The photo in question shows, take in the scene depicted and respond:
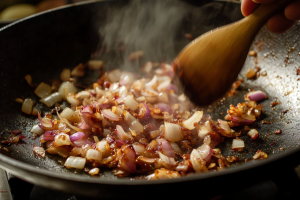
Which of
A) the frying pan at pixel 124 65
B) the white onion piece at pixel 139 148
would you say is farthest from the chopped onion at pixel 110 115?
the frying pan at pixel 124 65

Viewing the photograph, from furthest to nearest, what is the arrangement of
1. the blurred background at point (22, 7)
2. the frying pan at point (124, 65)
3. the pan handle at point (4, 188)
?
the blurred background at point (22, 7) < the pan handle at point (4, 188) < the frying pan at point (124, 65)

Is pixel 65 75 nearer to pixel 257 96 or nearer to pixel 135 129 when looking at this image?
pixel 135 129

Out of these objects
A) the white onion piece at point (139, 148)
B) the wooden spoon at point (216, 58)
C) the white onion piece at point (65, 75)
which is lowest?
the white onion piece at point (139, 148)

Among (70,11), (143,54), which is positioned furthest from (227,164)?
(70,11)

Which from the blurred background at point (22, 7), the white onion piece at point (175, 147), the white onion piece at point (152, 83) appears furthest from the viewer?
the blurred background at point (22, 7)

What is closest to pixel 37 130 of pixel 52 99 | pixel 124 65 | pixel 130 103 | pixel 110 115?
pixel 52 99

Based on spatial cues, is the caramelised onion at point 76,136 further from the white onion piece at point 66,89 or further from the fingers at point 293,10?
the fingers at point 293,10

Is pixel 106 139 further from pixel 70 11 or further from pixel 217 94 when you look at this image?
pixel 70 11

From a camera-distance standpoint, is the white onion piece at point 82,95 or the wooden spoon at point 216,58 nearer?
the wooden spoon at point 216,58
